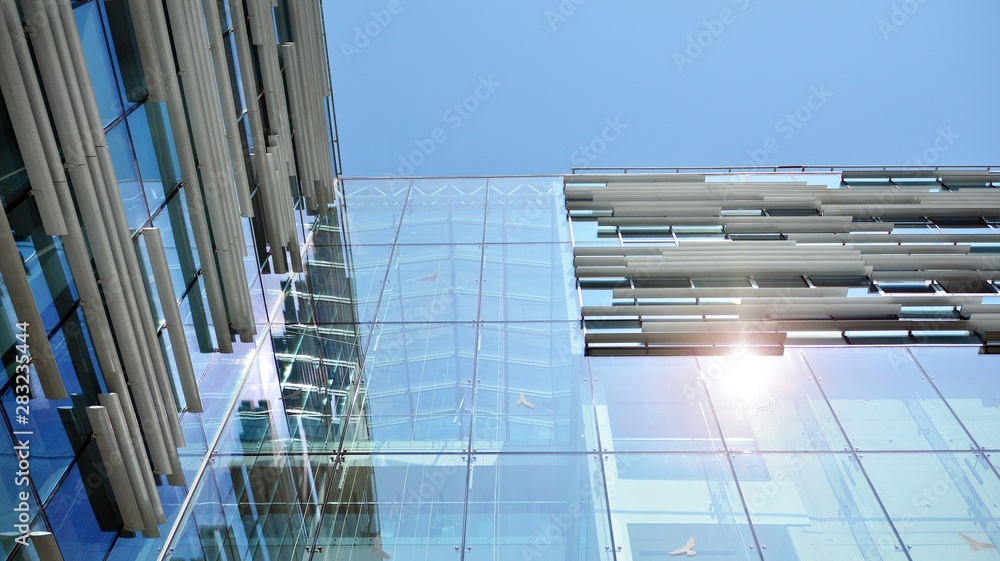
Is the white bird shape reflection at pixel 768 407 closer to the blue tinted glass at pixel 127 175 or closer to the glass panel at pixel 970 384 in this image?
the glass panel at pixel 970 384

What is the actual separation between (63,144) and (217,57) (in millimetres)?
3702

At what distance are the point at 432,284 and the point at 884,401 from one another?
265 inches

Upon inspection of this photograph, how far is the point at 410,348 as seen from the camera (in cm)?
1145

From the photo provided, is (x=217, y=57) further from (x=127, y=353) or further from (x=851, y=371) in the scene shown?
(x=851, y=371)

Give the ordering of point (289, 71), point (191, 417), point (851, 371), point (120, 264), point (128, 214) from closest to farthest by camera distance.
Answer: point (120, 264) < point (128, 214) < point (191, 417) < point (851, 371) < point (289, 71)

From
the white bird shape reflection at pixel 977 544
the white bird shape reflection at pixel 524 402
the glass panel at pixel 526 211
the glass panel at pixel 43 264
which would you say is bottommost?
the white bird shape reflection at pixel 977 544

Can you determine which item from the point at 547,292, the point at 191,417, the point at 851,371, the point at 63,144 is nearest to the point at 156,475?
the point at 191,417

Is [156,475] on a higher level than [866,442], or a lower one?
lower

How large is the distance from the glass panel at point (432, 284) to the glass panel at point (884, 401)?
5096 millimetres

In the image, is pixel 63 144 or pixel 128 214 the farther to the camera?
pixel 128 214

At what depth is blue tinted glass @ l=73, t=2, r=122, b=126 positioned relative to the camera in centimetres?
664

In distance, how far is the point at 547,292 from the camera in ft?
41.8

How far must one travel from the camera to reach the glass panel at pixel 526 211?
14.6 metres

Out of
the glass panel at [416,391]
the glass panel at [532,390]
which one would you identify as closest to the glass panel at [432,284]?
the glass panel at [416,391]
